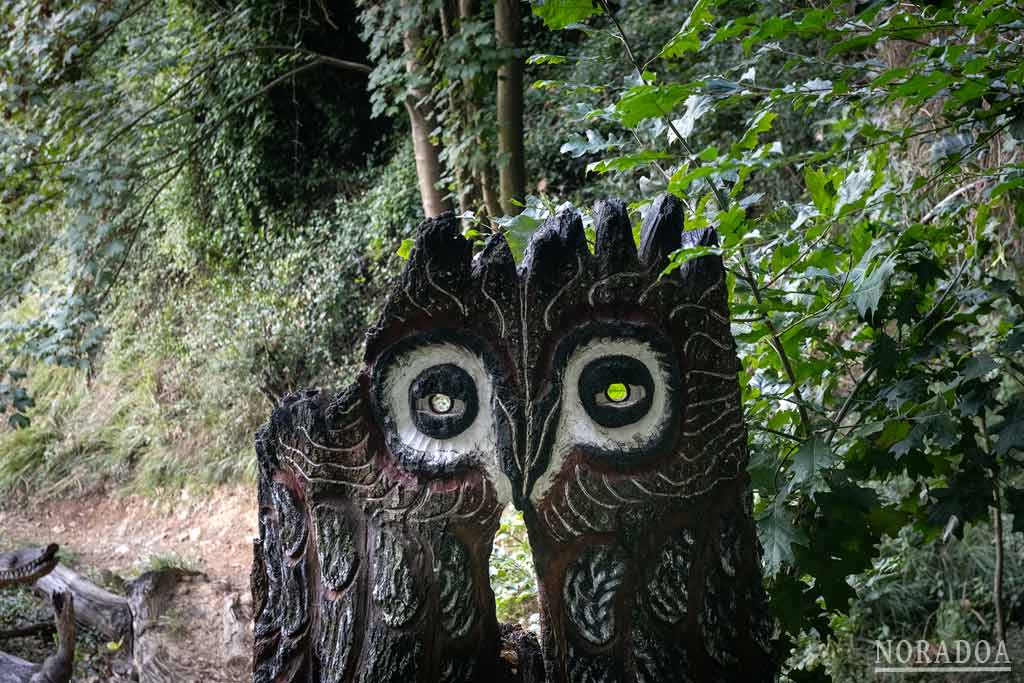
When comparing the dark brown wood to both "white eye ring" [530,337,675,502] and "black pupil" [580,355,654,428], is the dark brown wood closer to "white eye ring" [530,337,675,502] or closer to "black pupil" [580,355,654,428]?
"white eye ring" [530,337,675,502]

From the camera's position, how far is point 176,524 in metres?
6.23

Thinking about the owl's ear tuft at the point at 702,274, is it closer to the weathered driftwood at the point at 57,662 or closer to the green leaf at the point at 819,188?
the green leaf at the point at 819,188

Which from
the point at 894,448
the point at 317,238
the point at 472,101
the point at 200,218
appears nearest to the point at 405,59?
the point at 472,101

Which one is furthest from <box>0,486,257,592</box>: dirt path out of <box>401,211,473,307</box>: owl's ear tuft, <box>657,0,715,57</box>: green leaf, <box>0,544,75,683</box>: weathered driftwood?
<box>657,0,715,57</box>: green leaf

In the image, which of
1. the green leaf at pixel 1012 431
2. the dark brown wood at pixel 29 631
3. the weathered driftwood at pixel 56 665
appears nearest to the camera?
the green leaf at pixel 1012 431

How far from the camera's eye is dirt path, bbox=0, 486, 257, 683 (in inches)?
205

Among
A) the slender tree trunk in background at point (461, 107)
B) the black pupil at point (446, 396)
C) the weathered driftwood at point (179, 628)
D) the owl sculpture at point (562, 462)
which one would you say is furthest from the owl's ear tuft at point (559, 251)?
the slender tree trunk in background at point (461, 107)

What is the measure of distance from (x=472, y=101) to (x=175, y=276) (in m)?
4.36

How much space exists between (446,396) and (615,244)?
414 millimetres

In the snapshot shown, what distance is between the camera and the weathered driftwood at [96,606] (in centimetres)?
442

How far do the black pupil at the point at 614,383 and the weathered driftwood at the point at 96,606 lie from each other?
3.56 meters

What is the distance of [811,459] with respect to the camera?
1.55 metres

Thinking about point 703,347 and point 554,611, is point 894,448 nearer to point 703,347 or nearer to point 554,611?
point 703,347

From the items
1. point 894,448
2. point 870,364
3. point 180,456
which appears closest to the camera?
point 894,448
